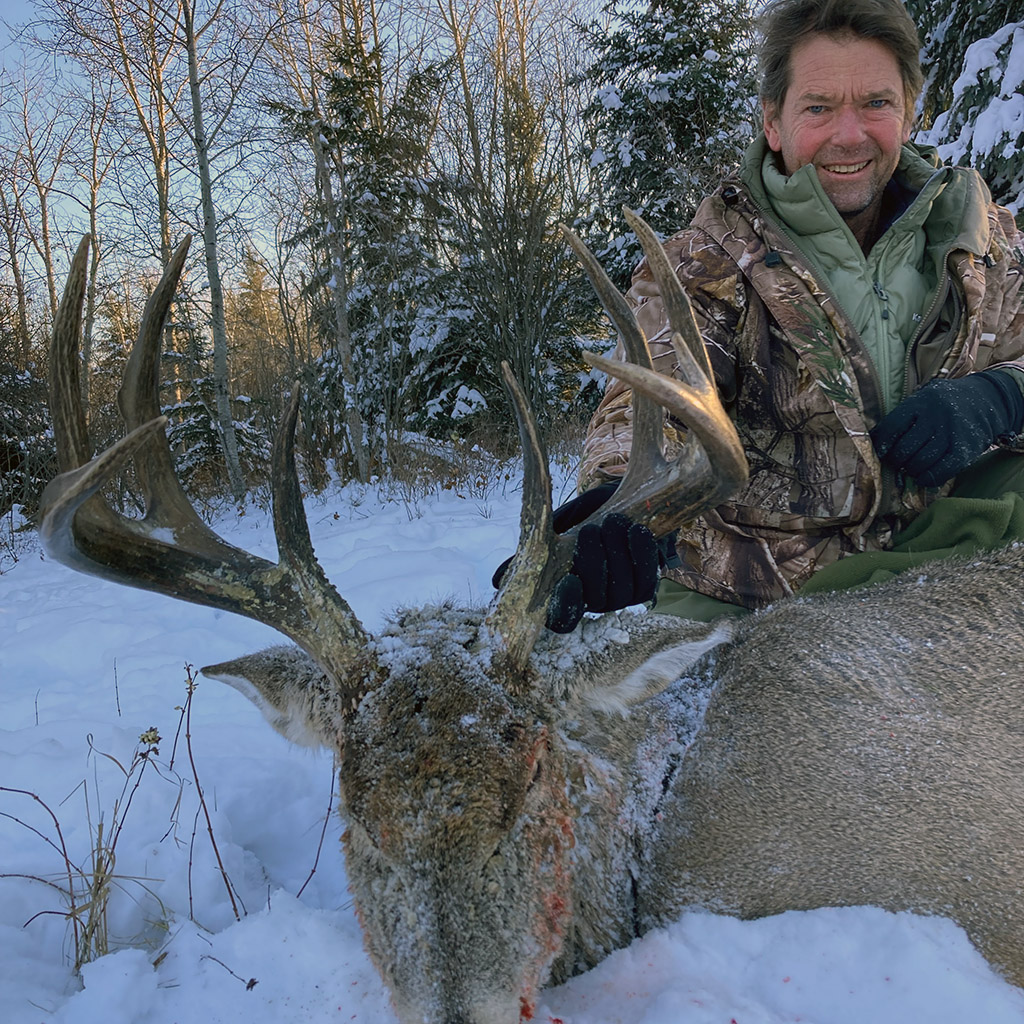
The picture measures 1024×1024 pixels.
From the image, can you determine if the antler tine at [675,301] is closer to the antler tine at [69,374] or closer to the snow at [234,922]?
the antler tine at [69,374]

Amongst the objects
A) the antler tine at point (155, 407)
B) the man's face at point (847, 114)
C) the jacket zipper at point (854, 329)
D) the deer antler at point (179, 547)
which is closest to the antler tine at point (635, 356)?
the deer antler at point (179, 547)

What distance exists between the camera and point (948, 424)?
276 centimetres

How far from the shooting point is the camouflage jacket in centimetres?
309

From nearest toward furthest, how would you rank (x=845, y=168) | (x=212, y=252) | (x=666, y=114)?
(x=845, y=168)
(x=212, y=252)
(x=666, y=114)

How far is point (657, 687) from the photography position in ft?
6.63

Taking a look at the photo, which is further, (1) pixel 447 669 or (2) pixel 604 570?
(2) pixel 604 570

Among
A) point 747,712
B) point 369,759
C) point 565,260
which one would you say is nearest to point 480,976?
point 369,759

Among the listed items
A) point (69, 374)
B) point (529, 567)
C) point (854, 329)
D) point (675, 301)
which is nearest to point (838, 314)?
point (854, 329)

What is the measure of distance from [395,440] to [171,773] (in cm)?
848

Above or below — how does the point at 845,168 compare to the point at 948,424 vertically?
above

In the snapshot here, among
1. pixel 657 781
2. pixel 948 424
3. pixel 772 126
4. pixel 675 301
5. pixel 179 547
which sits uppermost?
pixel 772 126

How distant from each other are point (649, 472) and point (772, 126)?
7.81ft

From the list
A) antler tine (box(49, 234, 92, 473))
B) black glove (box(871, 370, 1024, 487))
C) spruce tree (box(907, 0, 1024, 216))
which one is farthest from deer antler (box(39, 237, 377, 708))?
spruce tree (box(907, 0, 1024, 216))

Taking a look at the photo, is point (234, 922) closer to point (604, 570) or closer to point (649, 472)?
point (604, 570)
